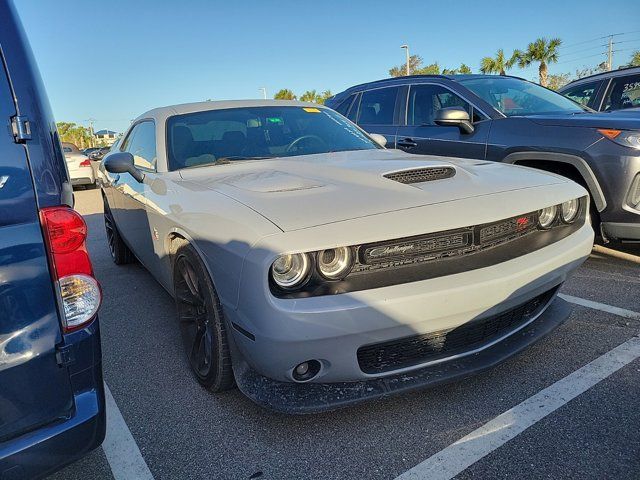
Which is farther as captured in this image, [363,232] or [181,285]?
[181,285]

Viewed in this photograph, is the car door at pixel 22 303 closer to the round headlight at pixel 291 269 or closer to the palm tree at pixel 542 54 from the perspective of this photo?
the round headlight at pixel 291 269

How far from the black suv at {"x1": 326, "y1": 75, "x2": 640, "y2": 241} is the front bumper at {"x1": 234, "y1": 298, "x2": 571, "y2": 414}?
234 centimetres

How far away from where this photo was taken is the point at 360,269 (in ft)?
6.23

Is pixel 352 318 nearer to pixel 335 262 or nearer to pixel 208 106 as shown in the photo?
pixel 335 262

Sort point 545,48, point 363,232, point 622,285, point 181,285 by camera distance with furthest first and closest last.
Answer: point 545,48
point 622,285
point 181,285
point 363,232

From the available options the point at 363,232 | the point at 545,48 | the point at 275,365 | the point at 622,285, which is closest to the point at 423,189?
the point at 363,232

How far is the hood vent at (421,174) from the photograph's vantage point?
2.32m

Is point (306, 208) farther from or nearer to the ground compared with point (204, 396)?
farther from the ground

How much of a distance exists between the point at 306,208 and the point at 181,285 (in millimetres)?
1119

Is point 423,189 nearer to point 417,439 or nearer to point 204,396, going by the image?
point 417,439

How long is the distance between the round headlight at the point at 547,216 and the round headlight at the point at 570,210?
11 centimetres

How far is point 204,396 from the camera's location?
2.46 m

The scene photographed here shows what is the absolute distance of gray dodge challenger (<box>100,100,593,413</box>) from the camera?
1.79 metres

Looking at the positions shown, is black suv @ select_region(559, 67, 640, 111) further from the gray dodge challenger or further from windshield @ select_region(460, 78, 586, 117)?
the gray dodge challenger
